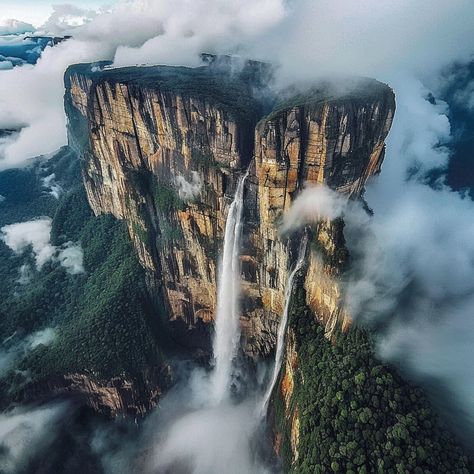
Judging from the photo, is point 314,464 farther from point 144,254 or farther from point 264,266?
point 144,254

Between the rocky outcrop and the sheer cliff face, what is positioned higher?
the sheer cliff face

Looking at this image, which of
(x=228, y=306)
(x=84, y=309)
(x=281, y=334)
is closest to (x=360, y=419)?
(x=281, y=334)

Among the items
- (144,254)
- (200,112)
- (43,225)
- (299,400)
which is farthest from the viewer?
(43,225)

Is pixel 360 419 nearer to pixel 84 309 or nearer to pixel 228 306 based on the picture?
pixel 228 306

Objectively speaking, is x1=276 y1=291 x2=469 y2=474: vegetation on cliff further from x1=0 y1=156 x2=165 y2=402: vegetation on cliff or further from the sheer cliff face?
x1=0 y1=156 x2=165 y2=402: vegetation on cliff

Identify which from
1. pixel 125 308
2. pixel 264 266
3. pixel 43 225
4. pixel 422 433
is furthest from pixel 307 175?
pixel 43 225

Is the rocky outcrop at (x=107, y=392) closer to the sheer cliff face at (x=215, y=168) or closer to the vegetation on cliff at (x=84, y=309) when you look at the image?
the vegetation on cliff at (x=84, y=309)

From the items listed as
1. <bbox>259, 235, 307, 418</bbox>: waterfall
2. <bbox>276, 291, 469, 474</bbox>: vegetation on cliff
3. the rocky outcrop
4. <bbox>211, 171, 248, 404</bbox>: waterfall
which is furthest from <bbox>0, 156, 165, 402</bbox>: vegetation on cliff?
<bbox>276, 291, 469, 474</bbox>: vegetation on cliff
